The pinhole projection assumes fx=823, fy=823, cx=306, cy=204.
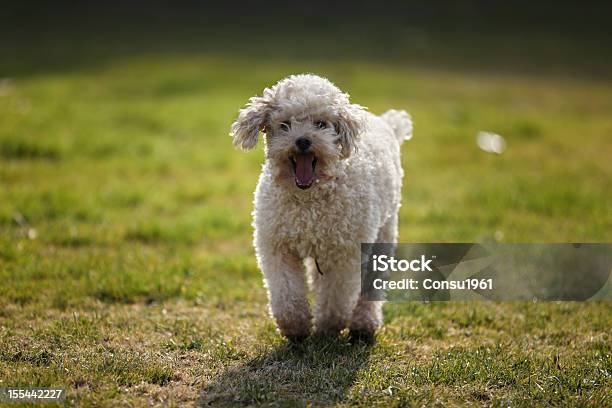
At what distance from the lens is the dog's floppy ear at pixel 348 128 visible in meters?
5.45

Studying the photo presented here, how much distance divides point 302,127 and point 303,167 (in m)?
0.27

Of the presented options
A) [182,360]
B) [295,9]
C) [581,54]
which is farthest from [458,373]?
[295,9]

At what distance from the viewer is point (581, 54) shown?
90.7 feet

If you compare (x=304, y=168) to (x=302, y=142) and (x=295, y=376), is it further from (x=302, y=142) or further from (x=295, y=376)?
(x=295, y=376)

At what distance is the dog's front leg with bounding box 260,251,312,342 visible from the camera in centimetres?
548

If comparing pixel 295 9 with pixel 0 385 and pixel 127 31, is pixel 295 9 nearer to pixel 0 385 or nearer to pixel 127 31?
pixel 127 31

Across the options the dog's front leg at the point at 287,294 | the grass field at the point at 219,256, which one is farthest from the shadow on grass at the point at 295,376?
the dog's front leg at the point at 287,294

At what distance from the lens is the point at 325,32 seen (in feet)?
100

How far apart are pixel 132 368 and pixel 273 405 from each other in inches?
39.0

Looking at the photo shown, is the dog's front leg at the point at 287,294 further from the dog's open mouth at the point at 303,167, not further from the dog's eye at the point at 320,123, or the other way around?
the dog's eye at the point at 320,123

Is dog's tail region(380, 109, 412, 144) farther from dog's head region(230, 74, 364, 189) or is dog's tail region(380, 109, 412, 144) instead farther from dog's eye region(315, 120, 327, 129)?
dog's eye region(315, 120, 327, 129)

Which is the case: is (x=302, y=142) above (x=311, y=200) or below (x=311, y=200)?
above

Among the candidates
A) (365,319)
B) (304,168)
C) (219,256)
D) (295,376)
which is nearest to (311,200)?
(304,168)

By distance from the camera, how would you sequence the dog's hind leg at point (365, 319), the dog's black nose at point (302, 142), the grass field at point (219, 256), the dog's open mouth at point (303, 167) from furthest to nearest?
the dog's hind leg at point (365, 319) < the dog's open mouth at point (303, 167) < the dog's black nose at point (302, 142) < the grass field at point (219, 256)
